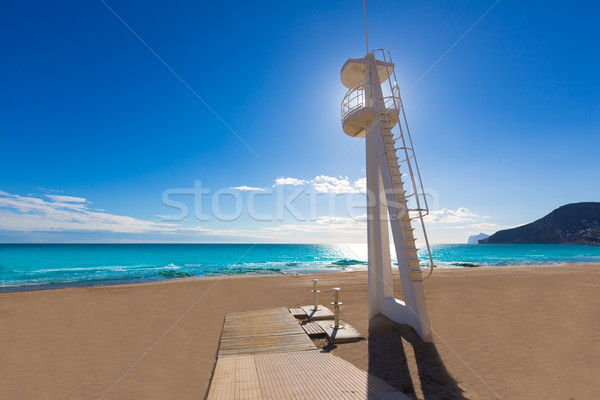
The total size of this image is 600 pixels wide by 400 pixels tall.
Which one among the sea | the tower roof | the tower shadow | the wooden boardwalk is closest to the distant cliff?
the sea

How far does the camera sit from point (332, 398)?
4160 mm

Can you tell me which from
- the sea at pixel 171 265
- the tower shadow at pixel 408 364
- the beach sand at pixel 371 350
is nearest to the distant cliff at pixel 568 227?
the sea at pixel 171 265

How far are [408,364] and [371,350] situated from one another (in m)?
0.99

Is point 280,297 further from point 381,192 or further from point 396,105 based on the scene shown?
point 396,105

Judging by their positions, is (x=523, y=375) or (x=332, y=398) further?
(x=523, y=375)

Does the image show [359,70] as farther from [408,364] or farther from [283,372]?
[283,372]

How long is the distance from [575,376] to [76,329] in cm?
1407

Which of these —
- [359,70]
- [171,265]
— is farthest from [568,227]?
[359,70]

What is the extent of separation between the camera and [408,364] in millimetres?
5684

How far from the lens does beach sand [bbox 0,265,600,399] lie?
5160 mm

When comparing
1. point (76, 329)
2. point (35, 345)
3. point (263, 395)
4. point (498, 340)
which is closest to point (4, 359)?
point (35, 345)

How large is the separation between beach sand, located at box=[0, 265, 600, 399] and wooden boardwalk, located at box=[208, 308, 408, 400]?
65cm

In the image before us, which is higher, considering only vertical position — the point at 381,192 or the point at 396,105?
the point at 396,105

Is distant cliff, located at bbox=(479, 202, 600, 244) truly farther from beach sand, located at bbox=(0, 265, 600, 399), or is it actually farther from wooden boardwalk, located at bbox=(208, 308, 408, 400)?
wooden boardwalk, located at bbox=(208, 308, 408, 400)
